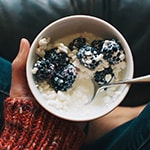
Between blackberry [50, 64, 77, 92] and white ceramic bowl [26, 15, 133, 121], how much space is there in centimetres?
3

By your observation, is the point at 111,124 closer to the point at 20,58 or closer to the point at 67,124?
the point at 67,124

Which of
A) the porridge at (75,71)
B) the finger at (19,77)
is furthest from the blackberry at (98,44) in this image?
the finger at (19,77)

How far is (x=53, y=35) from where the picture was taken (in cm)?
81

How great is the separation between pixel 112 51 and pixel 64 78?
0.29 feet

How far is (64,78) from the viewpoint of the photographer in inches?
30.4

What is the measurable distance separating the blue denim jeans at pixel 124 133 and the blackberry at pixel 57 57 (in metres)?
0.15

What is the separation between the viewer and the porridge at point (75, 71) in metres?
0.78

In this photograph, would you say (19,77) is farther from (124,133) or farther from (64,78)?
(124,133)

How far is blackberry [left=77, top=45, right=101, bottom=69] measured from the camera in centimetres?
78

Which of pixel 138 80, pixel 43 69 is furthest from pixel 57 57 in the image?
pixel 138 80

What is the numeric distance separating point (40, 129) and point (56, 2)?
24cm

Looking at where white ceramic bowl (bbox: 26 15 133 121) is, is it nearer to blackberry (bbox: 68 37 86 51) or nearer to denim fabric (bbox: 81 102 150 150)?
blackberry (bbox: 68 37 86 51)

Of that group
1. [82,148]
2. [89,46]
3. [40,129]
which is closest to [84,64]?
[89,46]

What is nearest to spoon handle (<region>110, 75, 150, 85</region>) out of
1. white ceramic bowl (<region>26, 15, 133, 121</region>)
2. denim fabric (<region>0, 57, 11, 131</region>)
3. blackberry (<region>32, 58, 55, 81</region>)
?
white ceramic bowl (<region>26, 15, 133, 121</region>)
